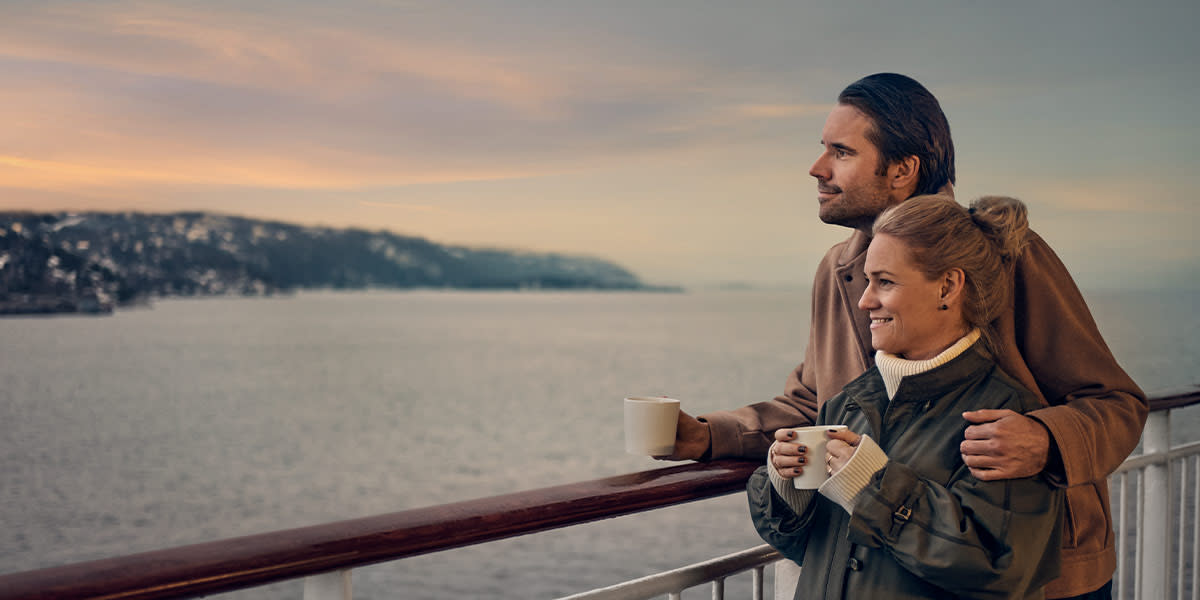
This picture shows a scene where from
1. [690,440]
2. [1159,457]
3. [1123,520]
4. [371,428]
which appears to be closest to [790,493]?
[690,440]

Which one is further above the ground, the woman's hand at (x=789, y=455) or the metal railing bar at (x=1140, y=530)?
the woman's hand at (x=789, y=455)

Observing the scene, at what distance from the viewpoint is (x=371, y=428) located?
192ft

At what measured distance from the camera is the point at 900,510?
115 cm

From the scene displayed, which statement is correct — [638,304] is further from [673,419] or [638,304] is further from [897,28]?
[673,419]

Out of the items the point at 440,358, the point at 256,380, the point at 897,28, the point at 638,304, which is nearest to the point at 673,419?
the point at 897,28

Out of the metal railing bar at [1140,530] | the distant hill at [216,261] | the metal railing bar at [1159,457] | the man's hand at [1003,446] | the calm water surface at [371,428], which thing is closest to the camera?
the man's hand at [1003,446]

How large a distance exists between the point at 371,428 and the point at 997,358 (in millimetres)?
59784

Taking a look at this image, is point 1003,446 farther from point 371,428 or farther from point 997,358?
point 371,428

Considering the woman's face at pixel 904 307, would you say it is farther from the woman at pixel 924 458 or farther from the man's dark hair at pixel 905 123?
the man's dark hair at pixel 905 123

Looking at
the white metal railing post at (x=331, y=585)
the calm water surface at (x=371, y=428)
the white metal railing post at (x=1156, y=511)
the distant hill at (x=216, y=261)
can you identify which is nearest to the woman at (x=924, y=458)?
the white metal railing post at (x=331, y=585)

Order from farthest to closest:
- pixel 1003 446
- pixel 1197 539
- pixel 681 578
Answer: pixel 1197 539
pixel 681 578
pixel 1003 446

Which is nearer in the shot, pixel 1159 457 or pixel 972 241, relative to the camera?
pixel 972 241

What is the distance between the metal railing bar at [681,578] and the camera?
127cm

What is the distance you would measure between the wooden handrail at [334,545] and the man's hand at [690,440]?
205 mm
